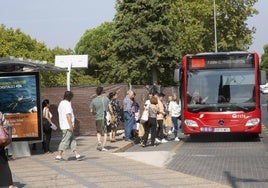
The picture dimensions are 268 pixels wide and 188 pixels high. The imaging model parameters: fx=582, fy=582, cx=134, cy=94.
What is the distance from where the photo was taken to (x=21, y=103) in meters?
15.1

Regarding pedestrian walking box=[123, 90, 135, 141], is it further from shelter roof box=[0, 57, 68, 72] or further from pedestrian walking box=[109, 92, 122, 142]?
shelter roof box=[0, 57, 68, 72]

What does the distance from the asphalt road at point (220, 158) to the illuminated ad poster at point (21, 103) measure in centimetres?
282

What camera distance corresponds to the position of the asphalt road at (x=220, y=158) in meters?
10.9

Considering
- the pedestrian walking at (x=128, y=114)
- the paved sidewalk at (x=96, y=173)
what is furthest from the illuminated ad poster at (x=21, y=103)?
the pedestrian walking at (x=128, y=114)

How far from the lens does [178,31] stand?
57156mm

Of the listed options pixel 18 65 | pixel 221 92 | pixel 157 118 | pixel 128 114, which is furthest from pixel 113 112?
pixel 18 65

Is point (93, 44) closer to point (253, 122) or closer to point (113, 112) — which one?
point (113, 112)

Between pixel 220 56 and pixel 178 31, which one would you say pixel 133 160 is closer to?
pixel 220 56

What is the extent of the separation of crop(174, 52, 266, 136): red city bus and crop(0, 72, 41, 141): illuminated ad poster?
18.5 feet

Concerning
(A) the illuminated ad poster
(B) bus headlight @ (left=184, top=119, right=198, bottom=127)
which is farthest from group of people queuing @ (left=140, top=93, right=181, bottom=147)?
(A) the illuminated ad poster

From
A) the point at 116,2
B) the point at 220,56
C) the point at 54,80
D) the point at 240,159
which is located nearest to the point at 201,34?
the point at 116,2

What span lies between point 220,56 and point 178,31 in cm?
3811

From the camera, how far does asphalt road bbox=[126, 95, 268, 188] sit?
1091 centimetres

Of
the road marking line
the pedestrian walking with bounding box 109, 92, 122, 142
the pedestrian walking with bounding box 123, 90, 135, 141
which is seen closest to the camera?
the road marking line
